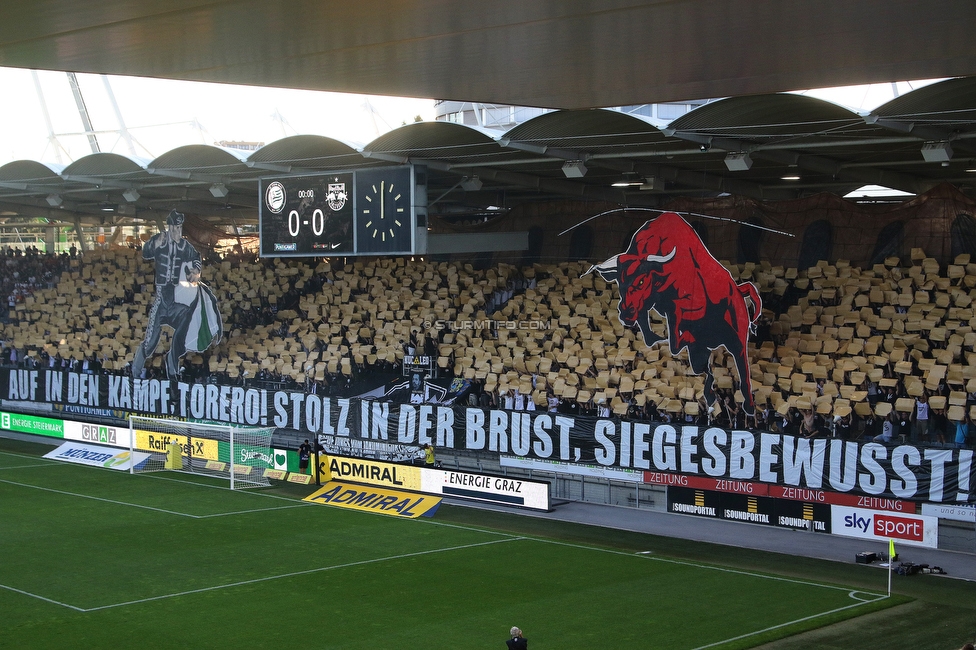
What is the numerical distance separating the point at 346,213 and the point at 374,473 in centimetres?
665

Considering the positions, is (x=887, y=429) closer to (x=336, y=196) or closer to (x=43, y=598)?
(x=336, y=196)

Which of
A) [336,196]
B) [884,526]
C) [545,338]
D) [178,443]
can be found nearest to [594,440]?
[545,338]

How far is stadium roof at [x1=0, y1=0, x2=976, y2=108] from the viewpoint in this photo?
11.2 metres

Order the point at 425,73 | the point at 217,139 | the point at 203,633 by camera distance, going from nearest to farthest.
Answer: the point at 425,73 → the point at 203,633 → the point at 217,139

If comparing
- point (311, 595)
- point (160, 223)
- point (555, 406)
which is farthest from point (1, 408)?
point (311, 595)

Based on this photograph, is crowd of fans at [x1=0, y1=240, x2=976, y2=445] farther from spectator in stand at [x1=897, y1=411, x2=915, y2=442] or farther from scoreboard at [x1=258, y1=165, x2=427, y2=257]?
scoreboard at [x1=258, y1=165, x2=427, y2=257]

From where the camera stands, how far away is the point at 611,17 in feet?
39.0

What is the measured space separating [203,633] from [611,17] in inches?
418

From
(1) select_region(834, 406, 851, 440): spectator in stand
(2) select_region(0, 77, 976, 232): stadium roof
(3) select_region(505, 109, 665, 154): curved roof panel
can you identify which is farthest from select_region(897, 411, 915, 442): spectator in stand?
(3) select_region(505, 109, 665, 154): curved roof panel

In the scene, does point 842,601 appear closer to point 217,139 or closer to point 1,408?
point 217,139

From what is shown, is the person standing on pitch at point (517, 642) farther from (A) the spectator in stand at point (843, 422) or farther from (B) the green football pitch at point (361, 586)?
(A) the spectator in stand at point (843, 422)

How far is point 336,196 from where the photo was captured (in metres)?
27.7

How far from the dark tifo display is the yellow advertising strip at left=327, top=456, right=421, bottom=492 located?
1.53m

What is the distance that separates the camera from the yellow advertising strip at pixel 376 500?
83.7 feet
